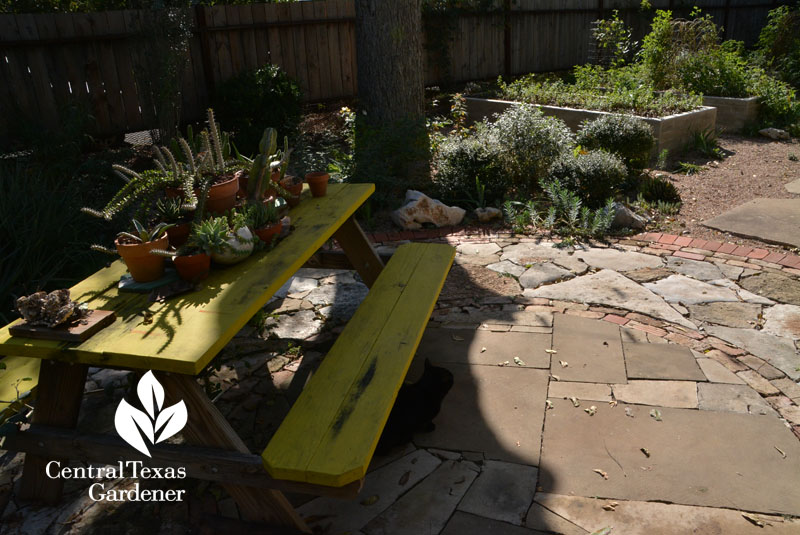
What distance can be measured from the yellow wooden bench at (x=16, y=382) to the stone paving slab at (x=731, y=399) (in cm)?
294

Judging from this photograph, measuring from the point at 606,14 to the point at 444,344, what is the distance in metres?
11.2

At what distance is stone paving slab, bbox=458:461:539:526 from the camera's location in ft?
7.67

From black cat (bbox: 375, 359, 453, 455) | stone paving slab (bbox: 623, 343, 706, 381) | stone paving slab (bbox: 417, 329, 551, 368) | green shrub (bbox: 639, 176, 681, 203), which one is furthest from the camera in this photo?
green shrub (bbox: 639, 176, 681, 203)

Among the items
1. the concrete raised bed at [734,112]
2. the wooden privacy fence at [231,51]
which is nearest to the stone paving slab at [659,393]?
the wooden privacy fence at [231,51]

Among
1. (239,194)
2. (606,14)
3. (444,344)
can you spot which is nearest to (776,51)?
(606,14)

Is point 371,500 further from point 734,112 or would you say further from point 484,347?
point 734,112

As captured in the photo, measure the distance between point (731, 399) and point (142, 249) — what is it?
2.76m

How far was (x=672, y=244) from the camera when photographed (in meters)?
4.91

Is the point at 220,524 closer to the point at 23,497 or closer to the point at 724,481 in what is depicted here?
the point at 23,497

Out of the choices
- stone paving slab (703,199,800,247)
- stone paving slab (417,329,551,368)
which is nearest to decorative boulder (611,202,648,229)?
stone paving slab (703,199,800,247)

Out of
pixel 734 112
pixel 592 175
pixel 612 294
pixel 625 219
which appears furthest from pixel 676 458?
pixel 734 112

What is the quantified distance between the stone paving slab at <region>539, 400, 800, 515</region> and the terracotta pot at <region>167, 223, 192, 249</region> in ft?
5.89

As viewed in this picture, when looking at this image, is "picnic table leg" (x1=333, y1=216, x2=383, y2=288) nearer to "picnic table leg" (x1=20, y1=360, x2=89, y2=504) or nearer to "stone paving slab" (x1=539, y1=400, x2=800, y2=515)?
"stone paving slab" (x1=539, y1=400, x2=800, y2=515)

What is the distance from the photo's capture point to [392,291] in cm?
319
